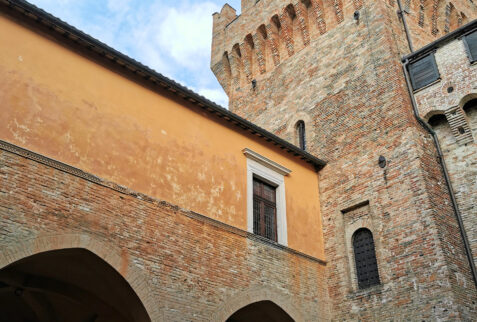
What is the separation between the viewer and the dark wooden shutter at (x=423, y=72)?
36.3 ft

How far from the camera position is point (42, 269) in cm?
890

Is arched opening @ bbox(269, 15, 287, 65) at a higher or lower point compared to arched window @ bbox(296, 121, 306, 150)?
higher

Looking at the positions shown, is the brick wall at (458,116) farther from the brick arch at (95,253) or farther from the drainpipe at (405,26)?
the brick arch at (95,253)

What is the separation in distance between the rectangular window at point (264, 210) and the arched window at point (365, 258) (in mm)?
1882

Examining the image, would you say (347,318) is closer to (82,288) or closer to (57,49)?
(82,288)

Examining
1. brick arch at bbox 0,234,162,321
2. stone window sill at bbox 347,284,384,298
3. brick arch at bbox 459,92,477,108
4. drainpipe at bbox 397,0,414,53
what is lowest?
brick arch at bbox 0,234,162,321

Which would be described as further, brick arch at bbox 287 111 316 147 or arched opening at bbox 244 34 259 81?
arched opening at bbox 244 34 259 81

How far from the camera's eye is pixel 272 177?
36.5 ft

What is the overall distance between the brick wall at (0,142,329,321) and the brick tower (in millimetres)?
1881

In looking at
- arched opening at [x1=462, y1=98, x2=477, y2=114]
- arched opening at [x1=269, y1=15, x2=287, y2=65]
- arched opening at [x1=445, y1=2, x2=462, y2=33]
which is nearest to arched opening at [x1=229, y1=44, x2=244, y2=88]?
arched opening at [x1=269, y1=15, x2=287, y2=65]

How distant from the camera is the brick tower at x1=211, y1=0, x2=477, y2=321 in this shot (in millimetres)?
9258

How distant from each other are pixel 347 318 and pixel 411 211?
2.61m

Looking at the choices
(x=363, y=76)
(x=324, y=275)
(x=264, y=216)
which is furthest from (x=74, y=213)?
(x=363, y=76)

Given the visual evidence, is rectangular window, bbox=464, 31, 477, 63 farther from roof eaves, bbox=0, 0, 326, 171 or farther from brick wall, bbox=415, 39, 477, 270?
roof eaves, bbox=0, 0, 326, 171
